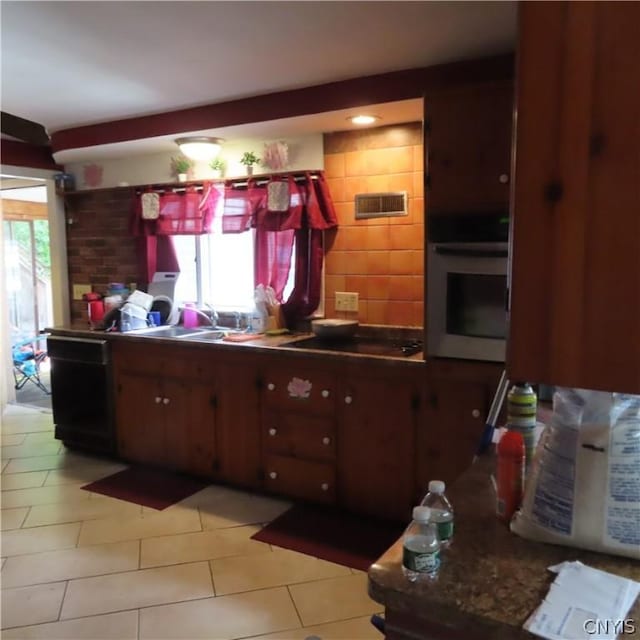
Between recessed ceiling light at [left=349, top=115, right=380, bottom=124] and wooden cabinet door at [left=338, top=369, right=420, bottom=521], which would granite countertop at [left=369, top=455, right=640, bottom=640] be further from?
recessed ceiling light at [left=349, top=115, right=380, bottom=124]

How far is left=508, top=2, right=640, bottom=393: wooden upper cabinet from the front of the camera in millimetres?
650

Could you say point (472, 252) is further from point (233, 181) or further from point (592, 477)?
point (233, 181)

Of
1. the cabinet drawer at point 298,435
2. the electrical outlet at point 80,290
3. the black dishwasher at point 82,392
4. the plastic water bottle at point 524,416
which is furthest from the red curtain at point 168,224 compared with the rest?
the plastic water bottle at point 524,416

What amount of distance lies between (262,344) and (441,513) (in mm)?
2214

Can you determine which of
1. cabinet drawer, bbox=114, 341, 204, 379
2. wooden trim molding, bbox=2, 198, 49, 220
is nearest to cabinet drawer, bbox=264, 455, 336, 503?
cabinet drawer, bbox=114, 341, 204, 379

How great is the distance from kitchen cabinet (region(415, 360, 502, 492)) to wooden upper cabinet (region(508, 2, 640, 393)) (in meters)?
1.91

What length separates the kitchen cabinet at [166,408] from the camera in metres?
3.39

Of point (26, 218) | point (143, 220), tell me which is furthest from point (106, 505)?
point (26, 218)

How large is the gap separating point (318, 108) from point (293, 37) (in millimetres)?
644

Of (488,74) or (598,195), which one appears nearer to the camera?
(598,195)

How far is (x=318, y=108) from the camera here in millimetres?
2990

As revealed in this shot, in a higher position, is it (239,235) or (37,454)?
(239,235)

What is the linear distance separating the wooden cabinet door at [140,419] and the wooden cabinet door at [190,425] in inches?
2.6

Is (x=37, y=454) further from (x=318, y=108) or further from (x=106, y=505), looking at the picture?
(x=318, y=108)
